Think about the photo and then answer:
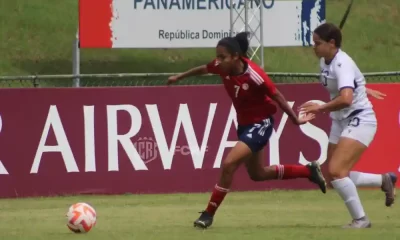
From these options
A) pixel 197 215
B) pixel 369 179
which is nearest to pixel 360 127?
pixel 369 179

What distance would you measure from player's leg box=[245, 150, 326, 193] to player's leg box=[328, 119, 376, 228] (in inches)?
28.6

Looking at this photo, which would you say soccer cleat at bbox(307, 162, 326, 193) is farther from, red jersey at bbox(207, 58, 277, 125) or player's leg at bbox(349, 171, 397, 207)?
red jersey at bbox(207, 58, 277, 125)

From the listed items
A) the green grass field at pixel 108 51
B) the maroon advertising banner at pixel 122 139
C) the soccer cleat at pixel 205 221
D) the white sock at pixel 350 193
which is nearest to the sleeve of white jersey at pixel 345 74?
the white sock at pixel 350 193

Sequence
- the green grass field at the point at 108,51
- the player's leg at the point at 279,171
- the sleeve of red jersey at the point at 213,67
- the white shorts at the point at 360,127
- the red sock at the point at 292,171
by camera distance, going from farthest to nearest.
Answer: the green grass field at the point at 108,51 → the red sock at the point at 292,171 → the player's leg at the point at 279,171 → the sleeve of red jersey at the point at 213,67 → the white shorts at the point at 360,127

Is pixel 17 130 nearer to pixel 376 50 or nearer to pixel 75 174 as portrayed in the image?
pixel 75 174

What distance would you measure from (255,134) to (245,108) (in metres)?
0.31

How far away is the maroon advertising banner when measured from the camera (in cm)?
1534

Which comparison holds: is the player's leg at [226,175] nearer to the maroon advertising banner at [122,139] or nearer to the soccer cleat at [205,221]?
the soccer cleat at [205,221]

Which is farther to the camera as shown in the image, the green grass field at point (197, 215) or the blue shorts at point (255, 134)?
the blue shorts at point (255, 134)

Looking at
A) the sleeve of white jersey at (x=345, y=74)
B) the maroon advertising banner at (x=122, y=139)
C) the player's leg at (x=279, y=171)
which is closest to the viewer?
the sleeve of white jersey at (x=345, y=74)

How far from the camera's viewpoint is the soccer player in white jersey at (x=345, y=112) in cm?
1030

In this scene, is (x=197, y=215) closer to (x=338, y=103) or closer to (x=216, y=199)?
(x=216, y=199)

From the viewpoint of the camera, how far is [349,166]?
10.5 metres

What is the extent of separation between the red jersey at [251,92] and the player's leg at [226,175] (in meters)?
0.35
